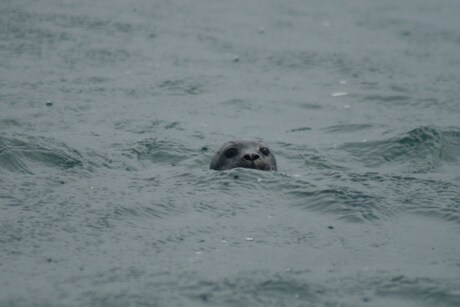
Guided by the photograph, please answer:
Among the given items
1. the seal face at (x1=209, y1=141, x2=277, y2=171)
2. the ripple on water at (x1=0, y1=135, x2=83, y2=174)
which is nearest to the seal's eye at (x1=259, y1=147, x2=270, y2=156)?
the seal face at (x1=209, y1=141, x2=277, y2=171)

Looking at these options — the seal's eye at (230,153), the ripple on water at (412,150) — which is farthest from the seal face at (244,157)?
the ripple on water at (412,150)

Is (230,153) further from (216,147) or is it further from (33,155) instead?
(33,155)

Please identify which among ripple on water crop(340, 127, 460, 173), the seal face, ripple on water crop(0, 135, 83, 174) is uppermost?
the seal face

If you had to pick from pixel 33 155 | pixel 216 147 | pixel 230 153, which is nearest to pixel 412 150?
pixel 216 147

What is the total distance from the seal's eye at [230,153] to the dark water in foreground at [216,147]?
58cm

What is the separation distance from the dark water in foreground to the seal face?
1.15 ft

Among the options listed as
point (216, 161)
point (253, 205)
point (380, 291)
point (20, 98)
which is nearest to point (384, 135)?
point (216, 161)

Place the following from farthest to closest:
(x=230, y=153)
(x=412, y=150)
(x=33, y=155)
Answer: (x=412, y=150) → (x=33, y=155) → (x=230, y=153)

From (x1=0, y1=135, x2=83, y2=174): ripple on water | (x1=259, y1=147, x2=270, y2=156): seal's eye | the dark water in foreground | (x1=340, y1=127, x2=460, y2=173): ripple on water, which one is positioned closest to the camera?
the dark water in foreground

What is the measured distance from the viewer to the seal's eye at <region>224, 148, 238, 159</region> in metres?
11.7

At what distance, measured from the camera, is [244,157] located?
11508mm

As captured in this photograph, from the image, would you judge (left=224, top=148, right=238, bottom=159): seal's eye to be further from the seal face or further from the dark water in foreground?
the dark water in foreground

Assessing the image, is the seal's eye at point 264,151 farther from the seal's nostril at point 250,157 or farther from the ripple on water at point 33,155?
the ripple on water at point 33,155

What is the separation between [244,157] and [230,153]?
313 mm
